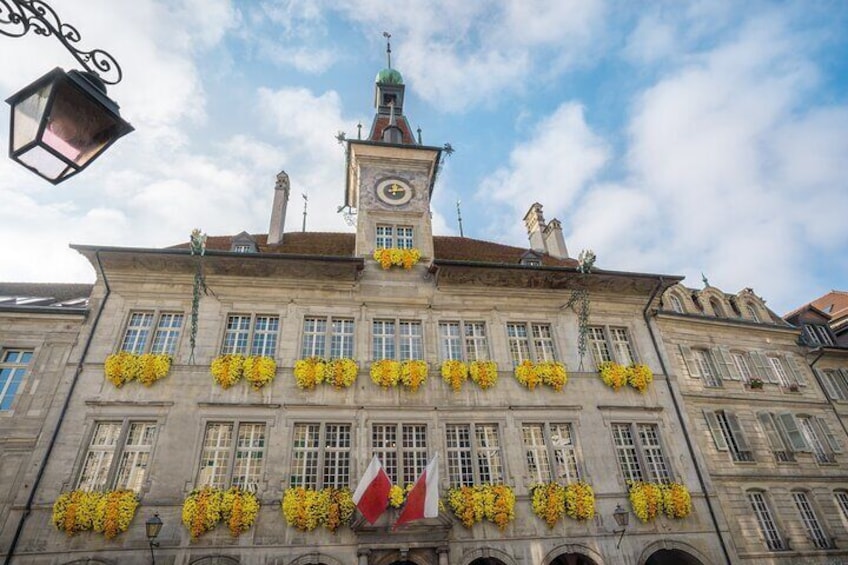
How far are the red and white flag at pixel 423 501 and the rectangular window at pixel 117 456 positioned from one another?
25.7 feet

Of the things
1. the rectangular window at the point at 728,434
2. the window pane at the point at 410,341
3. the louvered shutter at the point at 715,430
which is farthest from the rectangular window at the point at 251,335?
the rectangular window at the point at 728,434

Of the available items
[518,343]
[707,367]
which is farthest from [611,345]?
[707,367]

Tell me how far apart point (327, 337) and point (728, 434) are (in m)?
16.7

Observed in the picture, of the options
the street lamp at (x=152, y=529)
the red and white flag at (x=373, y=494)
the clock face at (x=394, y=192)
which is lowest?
the street lamp at (x=152, y=529)

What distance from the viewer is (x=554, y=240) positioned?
25234 millimetres

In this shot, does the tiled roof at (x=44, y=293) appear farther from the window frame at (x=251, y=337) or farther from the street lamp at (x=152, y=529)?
the street lamp at (x=152, y=529)

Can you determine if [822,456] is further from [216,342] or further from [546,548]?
[216,342]

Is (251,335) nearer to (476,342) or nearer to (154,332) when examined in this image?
(154,332)

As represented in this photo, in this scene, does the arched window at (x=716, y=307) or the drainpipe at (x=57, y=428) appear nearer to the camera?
the drainpipe at (x=57, y=428)

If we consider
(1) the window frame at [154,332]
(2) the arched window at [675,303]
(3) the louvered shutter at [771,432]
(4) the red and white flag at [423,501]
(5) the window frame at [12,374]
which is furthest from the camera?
(2) the arched window at [675,303]

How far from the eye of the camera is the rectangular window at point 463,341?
55.7 ft

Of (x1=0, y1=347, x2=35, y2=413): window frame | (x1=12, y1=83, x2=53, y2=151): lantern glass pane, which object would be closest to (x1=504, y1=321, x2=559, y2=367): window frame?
(x1=12, y1=83, x2=53, y2=151): lantern glass pane

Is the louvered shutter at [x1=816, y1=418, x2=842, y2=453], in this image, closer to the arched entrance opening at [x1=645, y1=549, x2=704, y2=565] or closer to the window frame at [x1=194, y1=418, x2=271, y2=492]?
the arched entrance opening at [x1=645, y1=549, x2=704, y2=565]

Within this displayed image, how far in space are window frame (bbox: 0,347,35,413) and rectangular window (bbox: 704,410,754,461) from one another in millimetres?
25010
